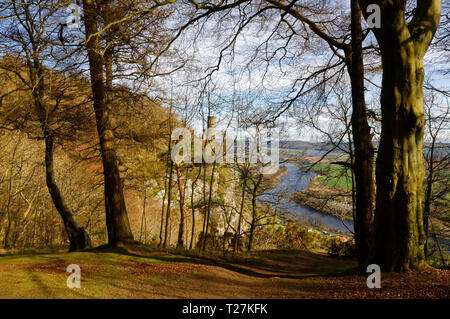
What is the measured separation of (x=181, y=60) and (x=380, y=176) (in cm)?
516

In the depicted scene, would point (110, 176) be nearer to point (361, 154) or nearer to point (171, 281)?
point (171, 281)

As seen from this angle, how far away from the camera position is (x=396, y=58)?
382 centimetres

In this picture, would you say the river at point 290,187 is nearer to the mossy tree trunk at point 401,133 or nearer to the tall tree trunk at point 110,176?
the mossy tree trunk at point 401,133

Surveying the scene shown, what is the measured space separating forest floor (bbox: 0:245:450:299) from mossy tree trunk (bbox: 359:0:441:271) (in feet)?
1.43

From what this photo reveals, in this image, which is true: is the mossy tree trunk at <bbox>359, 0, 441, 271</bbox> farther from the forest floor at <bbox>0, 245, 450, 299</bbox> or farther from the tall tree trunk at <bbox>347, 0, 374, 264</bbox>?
the tall tree trunk at <bbox>347, 0, 374, 264</bbox>

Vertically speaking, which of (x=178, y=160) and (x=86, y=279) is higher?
(x=178, y=160)

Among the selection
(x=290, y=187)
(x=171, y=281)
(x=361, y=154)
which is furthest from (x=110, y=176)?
(x=290, y=187)

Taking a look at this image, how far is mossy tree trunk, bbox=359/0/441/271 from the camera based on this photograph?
12.5ft

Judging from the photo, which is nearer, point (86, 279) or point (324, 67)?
point (86, 279)

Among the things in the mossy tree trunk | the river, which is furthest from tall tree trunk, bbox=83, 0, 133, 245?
the mossy tree trunk

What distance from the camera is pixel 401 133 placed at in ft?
12.8

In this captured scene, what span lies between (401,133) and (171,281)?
15.2 ft
